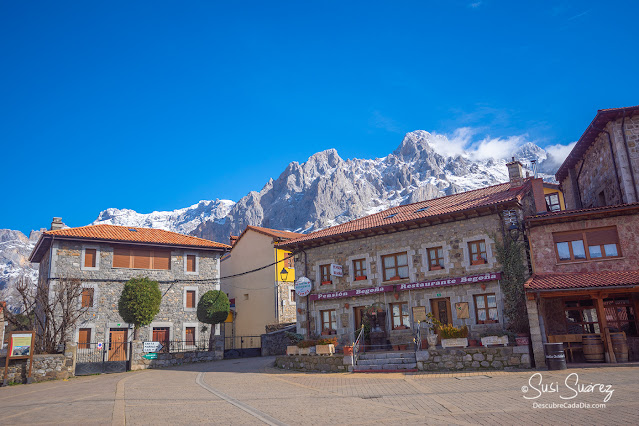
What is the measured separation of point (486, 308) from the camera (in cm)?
1948

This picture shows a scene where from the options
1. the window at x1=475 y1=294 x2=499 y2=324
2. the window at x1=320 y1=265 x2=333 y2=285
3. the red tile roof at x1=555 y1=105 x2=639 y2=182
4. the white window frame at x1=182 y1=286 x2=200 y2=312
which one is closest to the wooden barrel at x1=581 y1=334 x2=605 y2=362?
the window at x1=475 y1=294 x2=499 y2=324

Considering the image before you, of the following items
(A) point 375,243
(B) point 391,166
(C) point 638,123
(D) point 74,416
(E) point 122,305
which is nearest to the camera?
(D) point 74,416

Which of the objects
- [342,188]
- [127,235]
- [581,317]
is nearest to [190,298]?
[127,235]

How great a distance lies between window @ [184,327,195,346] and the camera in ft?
99.9

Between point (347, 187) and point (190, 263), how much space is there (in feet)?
384

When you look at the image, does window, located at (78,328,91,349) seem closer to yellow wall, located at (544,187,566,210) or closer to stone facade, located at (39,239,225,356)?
stone facade, located at (39,239,225,356)

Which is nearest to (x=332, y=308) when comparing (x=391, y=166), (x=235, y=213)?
(x=235, y=213)

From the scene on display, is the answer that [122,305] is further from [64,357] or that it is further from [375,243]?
[375,243]

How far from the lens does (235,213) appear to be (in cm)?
15100

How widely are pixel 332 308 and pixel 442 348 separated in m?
7.00

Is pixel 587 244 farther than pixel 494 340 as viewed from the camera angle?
Yes

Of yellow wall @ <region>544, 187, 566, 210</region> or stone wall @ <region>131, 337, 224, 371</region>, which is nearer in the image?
stone wall @ <region>131, 337, 224, 371</region>

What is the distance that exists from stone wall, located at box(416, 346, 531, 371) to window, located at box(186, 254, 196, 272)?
19.0 m

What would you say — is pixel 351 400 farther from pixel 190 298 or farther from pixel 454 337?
pixel 190 298
